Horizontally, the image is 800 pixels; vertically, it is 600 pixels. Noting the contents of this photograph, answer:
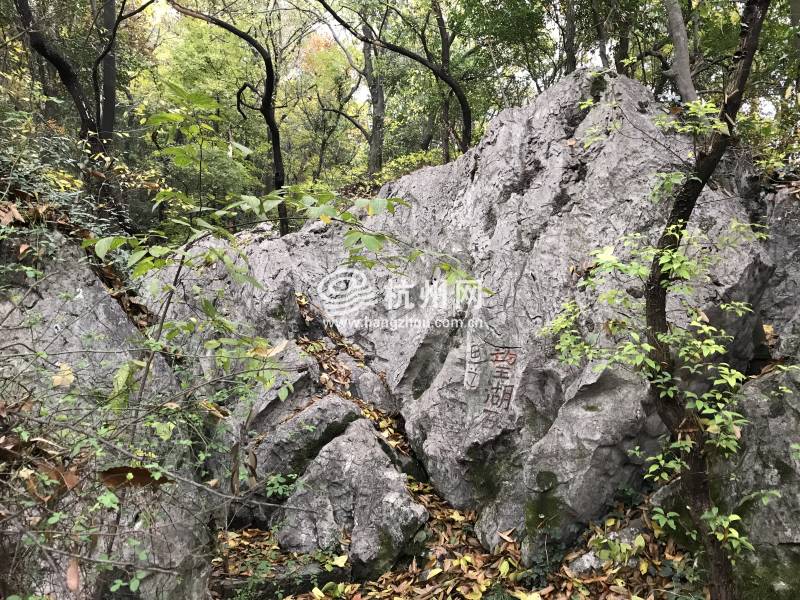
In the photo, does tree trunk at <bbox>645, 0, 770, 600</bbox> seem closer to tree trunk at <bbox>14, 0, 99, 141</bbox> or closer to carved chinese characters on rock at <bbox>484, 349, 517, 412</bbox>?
carved chinese characters on rock at <bbox>484, 349, 517, 412</bbox>

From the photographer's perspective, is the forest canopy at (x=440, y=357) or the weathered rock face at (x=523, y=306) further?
the weathered rock face at (x=523, y=306)

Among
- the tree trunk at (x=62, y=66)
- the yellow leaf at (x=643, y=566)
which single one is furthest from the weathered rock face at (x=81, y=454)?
the tree trunk at (x=62, y=66)

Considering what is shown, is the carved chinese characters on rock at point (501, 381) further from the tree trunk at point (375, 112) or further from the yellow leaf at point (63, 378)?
the tree trunk at point (375, 112)

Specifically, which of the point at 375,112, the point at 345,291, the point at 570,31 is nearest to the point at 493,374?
the point at 345,291

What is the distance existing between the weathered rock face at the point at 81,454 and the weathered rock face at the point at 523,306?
1.52 meters

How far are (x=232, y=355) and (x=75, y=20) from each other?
494 inches

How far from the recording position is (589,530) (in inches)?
186

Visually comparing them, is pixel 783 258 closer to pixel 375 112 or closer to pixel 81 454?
pixel 81 454

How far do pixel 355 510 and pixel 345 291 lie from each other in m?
3.98

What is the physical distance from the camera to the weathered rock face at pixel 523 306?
15.9ft

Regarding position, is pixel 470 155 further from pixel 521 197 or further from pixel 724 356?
pixel 724 356

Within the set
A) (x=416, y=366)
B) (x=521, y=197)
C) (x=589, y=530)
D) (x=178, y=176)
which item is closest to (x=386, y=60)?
(x=178, y=176)

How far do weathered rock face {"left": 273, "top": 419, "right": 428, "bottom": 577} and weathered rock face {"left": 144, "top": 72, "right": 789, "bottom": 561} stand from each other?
6cm

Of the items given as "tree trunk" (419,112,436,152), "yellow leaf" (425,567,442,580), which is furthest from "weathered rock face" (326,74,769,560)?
"tree trunk" (419,112,436,152)
